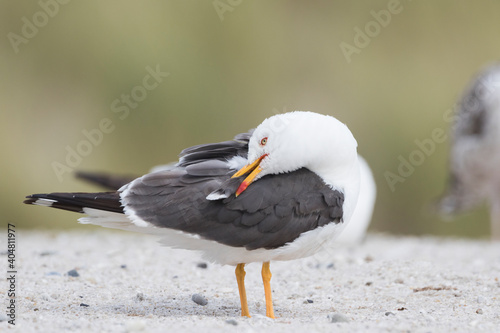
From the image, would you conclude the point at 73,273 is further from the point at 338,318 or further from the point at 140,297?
the point at 338,318

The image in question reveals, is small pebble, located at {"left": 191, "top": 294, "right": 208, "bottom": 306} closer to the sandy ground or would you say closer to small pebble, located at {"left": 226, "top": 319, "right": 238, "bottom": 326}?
the sandy ground

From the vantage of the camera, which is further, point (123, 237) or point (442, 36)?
point (442, 36)

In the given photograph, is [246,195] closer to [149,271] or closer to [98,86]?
[149,271]

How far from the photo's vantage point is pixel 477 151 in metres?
9.52

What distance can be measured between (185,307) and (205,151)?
2.96 ft

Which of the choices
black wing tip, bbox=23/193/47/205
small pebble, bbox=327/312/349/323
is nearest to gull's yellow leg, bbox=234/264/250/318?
small pebble, bbox=327/312/349/323

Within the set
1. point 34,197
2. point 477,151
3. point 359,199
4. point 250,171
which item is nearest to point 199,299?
point 250,171

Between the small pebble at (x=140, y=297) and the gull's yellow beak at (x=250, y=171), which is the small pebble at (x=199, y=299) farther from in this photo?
the gull's yellow beak at (x=250, y=171)

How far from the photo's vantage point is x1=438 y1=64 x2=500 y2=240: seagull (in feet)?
30.0

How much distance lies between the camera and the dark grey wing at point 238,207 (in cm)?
351

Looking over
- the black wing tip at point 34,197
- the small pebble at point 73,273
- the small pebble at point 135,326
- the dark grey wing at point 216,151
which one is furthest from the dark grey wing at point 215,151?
the small pebble at point 73,273

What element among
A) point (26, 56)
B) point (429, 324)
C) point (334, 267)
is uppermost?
point (26, 56)

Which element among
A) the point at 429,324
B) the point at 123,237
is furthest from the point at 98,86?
the point at 429,324

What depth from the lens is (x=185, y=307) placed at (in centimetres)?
398
